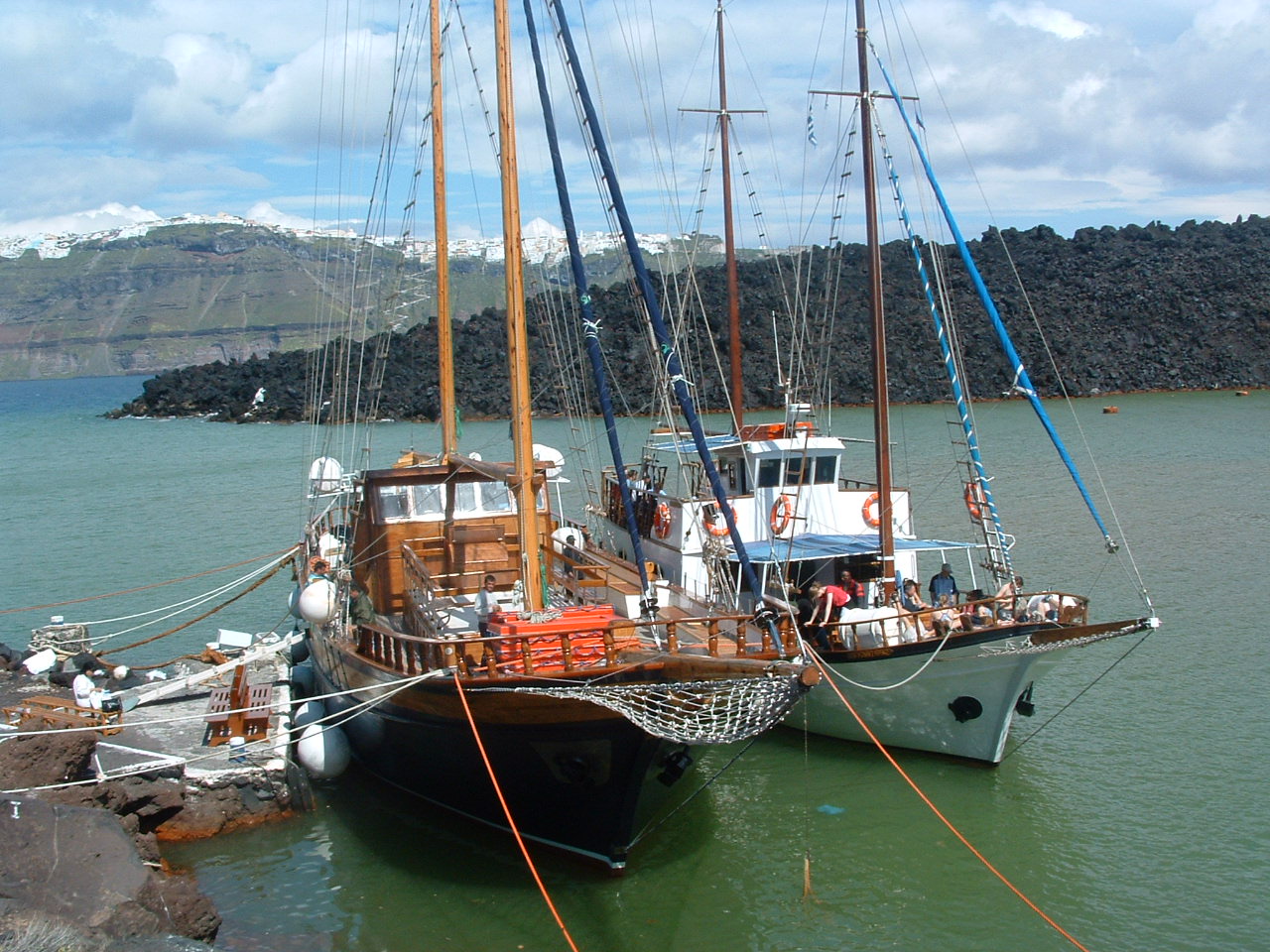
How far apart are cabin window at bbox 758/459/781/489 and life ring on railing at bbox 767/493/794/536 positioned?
57 centimetres

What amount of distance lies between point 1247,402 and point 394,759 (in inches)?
3587

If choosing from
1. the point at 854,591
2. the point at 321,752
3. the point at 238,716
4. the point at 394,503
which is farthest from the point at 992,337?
the point at 238,716

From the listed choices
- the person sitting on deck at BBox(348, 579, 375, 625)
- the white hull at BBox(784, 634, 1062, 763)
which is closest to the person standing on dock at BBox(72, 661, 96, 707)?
the person sitting on deck at BBox(348, 579, 375, 625)

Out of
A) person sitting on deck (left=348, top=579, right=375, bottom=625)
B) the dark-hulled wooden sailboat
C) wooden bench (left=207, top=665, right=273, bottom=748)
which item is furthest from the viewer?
person sitting on deck (left=348, top=579, right=375, bottom=625)

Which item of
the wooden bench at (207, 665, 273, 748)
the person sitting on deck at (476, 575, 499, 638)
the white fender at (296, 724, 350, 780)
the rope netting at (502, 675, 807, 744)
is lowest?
the white fender at (296, 724, 350, 780)

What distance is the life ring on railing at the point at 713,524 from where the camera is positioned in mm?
19047

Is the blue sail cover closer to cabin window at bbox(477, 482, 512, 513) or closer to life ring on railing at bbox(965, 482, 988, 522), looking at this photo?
life ring on railing at bbox(965, 482, 988, 522)

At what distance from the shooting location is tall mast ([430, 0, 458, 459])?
2030cm

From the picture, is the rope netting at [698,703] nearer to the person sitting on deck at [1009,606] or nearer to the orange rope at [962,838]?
the orange rope at [962,838]

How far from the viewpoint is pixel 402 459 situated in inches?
920

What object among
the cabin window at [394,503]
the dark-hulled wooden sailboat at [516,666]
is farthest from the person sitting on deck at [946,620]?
the cabin window at [394,503]

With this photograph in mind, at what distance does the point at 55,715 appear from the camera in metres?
16.4

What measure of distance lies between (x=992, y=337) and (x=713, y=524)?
290 ft

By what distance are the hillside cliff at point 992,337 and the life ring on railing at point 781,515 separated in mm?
73284
